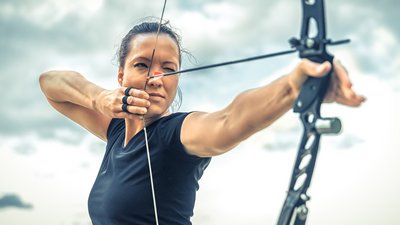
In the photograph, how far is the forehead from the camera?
2055 mm

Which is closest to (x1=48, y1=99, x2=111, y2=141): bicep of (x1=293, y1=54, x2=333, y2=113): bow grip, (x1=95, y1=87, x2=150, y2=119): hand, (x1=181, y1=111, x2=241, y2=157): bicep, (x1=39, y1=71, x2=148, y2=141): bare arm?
(x1=39, y1=71, x2=148, y2=141): bare arm

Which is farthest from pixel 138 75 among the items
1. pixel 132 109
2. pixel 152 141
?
pixel 152 141

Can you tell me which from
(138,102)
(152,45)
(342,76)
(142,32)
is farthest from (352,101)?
(142,32)

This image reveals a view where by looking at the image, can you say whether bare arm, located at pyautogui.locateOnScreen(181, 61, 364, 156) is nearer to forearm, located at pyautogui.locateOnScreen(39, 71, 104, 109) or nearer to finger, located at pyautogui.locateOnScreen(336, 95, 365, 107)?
finger, located at pyautogui.locateOnScreen(336, 95, 365, 107)

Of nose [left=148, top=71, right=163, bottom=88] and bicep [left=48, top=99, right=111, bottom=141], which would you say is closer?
nose [left=148, top=71, right=163, bottom=88]

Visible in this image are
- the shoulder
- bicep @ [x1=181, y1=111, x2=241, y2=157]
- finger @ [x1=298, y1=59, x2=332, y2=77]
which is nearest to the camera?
finger @ [x1=298, y1=59, x2=332, y2=77]

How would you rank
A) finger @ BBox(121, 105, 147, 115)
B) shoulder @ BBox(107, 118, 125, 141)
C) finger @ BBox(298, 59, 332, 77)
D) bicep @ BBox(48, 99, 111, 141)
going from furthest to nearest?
1. bicep @ BBox(48, 99, 111, 141)
2. shoulder @ BBox(107, 118, 125, 141)
3. finger @ BBox(121, 105, 147, 115)
4. finger @ BBox(298, 59, 332, 77)

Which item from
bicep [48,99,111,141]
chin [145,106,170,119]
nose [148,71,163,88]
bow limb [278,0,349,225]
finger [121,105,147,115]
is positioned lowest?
bow limb [278,0,349,225]

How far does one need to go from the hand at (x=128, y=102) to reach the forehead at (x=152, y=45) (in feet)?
0.58

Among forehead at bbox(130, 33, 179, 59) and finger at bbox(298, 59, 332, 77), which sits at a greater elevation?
forehead at bbox(130, 33, 179, 59)

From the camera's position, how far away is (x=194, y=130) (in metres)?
1.62

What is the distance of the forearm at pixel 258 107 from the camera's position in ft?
4.18

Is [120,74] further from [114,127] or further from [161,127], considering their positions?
[161,127]

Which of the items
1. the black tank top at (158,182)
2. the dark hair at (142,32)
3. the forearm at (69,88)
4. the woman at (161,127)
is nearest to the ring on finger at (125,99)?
the woman at (161,127)
